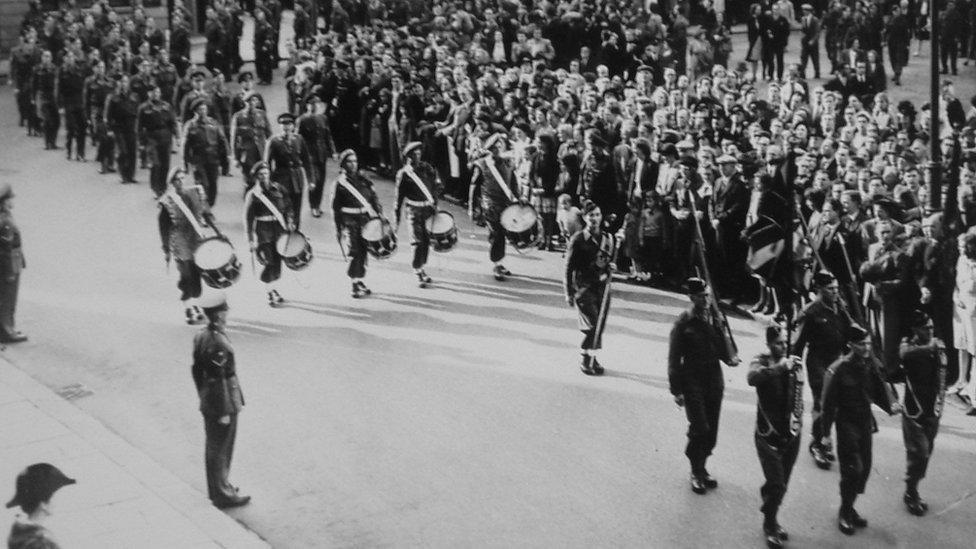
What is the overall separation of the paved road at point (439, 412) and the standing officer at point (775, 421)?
0.35 meters

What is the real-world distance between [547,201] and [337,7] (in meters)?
16.1

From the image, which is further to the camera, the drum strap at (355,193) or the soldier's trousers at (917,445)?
the drum strap at (355,193)

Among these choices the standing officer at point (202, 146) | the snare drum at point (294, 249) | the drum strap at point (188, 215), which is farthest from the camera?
the standing officer at point (202, 146)

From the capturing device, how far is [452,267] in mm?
17984

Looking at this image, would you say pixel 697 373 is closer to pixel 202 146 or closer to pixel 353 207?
pixel 353 207

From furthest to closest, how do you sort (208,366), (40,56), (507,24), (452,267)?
(507,24) < (40,56) < (452,267) < (208,366)

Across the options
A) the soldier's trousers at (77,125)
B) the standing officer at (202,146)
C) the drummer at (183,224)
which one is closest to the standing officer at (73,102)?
the soldier's trousers at (77,125)

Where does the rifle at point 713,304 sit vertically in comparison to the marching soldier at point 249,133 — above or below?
below

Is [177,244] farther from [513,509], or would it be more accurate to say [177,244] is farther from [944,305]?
[944,305]

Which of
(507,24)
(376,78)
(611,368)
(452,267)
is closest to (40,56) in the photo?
(376,78)

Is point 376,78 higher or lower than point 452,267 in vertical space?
higher

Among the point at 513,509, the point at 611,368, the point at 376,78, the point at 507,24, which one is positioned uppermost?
the point at 507,24

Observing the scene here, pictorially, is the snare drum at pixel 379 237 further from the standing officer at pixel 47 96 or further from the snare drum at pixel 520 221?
the standing officer at pixel 47 96

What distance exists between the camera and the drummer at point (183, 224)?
1528cm
